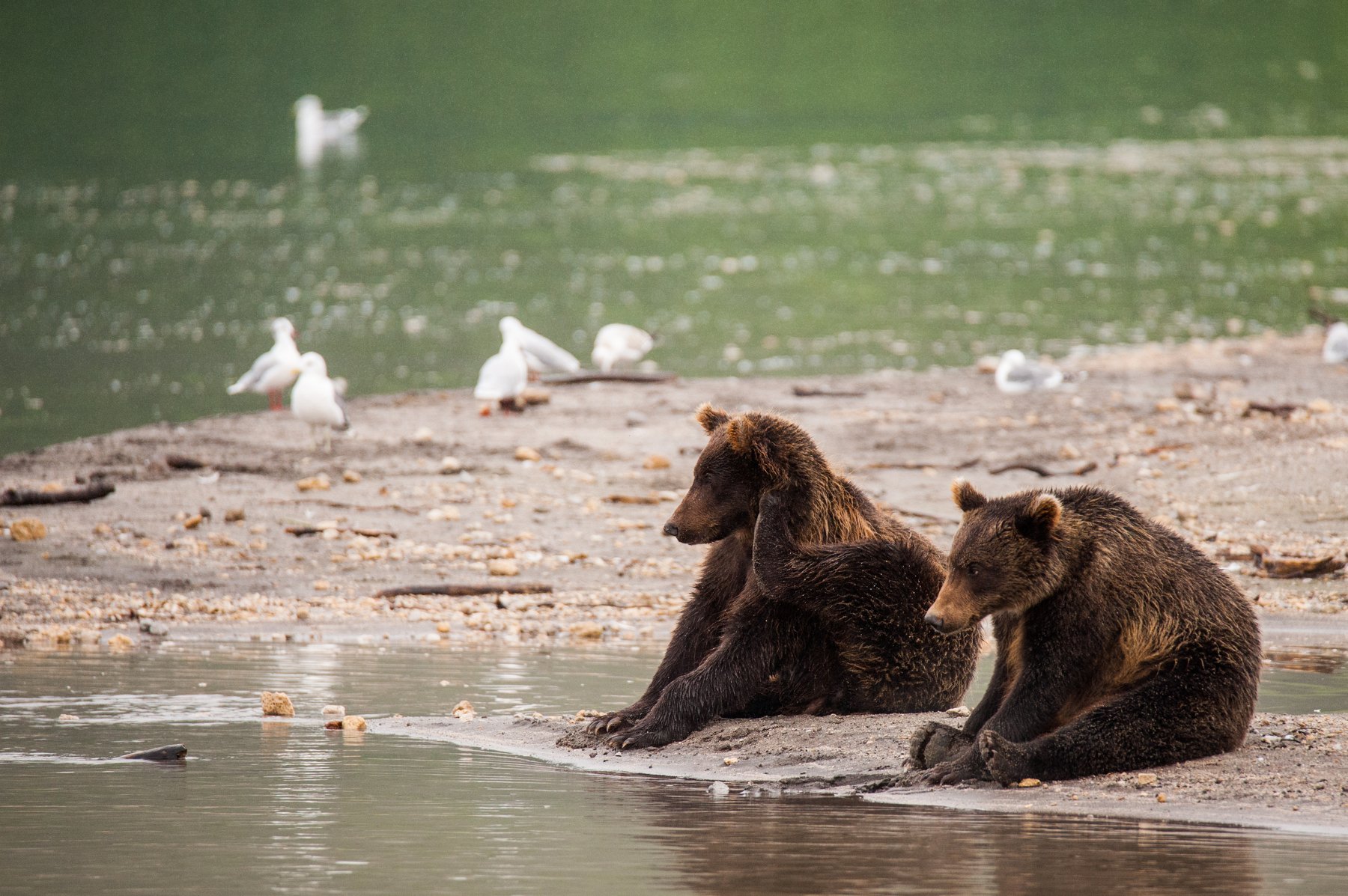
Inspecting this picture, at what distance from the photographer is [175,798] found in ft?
21.5

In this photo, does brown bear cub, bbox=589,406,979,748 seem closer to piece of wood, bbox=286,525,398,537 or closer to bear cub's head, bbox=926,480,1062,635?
bear cub's head, bbox=926,480,1062,635

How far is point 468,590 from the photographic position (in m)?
10.9

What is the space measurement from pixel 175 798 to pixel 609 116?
1919 inches

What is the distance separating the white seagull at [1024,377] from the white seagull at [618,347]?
3.76 m

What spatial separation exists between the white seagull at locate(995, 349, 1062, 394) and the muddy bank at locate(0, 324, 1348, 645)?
0.11 m

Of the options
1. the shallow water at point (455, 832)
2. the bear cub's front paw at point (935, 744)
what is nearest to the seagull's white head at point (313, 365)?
the shallow water at point (455, 832)

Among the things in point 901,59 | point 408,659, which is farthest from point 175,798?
point 901,59

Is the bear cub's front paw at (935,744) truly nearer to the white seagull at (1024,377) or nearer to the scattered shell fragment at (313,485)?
the scattered shell fragment at (313,485)

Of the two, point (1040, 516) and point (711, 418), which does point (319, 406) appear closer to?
point (711, 418)

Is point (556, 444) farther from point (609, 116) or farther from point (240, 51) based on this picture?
point (240, 51)

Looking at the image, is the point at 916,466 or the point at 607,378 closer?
the point at 916,466

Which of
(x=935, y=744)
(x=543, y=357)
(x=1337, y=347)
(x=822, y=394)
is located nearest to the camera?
(x=935, y=744)

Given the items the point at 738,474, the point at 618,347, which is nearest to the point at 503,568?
the point at 738,474

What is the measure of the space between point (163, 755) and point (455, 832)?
1595 mm
